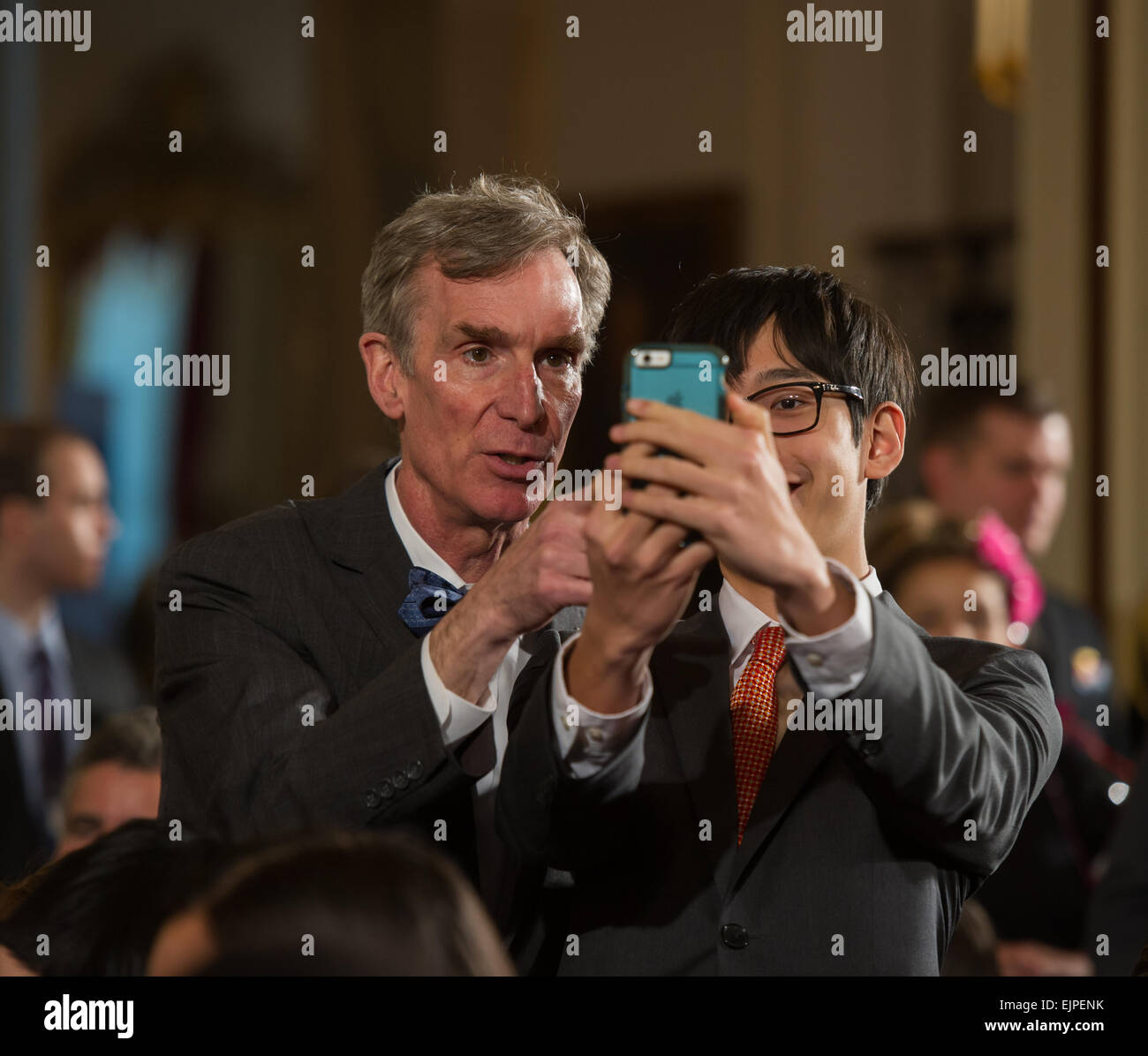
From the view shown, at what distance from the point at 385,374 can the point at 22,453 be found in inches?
88.4

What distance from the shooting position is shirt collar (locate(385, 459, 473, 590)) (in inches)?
74.5

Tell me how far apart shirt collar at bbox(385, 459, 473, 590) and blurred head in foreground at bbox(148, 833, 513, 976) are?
0.80 m

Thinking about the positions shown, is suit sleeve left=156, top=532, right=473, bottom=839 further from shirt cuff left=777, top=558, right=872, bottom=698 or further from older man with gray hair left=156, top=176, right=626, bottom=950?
shirt cuff left=777, top=558, right=872, bottom=698

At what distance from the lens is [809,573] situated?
1.27 meters

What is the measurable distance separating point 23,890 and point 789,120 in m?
5.45

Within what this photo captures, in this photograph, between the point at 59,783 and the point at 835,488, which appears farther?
the point at 59,783

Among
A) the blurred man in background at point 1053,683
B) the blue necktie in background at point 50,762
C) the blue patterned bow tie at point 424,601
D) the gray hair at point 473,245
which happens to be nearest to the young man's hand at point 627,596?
the blue patterned bow tie at point 424,601

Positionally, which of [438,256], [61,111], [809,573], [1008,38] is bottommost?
[809,573]

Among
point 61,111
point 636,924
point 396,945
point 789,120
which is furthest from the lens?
point 61,111

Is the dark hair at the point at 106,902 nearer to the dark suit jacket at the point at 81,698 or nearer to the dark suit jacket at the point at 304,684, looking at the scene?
the dark suit jacket at the point at 304,684

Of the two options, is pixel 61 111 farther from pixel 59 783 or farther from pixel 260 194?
pixel 59 783

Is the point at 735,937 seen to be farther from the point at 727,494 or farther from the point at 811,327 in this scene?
the point at 811,327

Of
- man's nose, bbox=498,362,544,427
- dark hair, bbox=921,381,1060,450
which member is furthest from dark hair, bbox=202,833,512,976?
dark hair, bbox=921,381,1060,450

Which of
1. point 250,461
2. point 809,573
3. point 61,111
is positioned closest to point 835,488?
point 809,573
